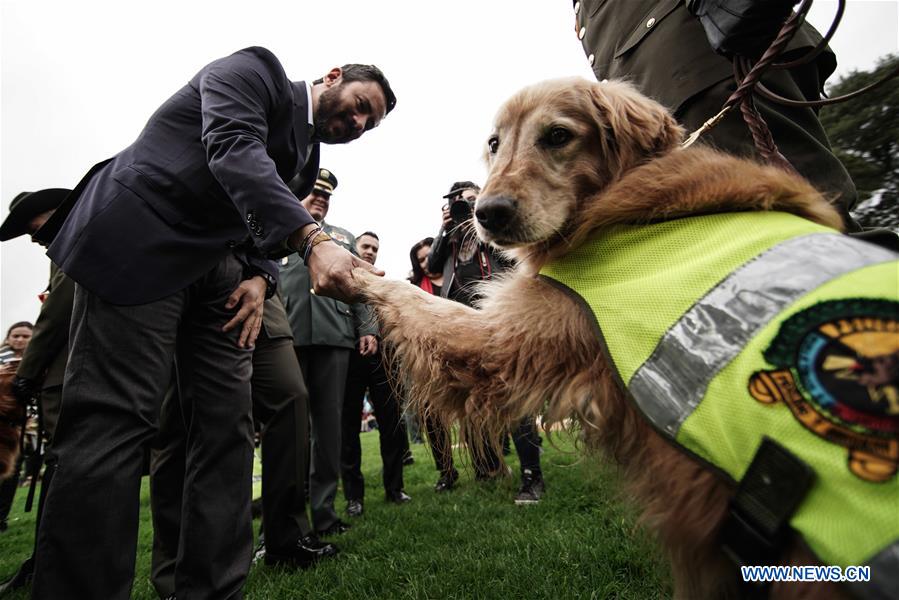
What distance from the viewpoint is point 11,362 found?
427cm

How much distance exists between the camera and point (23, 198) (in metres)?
3.58

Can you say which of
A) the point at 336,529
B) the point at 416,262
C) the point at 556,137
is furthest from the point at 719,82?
the point at 416,262

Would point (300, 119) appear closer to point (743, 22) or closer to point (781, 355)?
point (743, 22)

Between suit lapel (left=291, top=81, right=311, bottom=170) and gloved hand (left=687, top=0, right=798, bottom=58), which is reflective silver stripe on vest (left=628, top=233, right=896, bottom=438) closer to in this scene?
gloved hand (left=687, top=0, right=798, bottom=58)

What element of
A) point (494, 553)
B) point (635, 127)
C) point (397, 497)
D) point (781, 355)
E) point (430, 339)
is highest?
point (635, 127)

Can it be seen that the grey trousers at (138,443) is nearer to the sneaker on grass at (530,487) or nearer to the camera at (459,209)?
the sneaker on grass at (530,487)

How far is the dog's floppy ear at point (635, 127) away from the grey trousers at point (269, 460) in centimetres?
243

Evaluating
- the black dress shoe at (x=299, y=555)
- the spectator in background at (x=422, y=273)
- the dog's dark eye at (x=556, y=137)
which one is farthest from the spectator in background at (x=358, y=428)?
the dog's dark eye at (x=556, y=137)

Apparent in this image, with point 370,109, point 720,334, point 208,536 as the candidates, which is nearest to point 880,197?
point 370,109

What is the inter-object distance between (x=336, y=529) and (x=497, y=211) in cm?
312

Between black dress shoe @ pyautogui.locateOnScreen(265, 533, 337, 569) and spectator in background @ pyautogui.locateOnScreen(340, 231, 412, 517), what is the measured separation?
4.57 feet

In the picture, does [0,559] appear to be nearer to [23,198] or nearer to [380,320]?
[23,198]

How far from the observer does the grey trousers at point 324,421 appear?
12.3 feet

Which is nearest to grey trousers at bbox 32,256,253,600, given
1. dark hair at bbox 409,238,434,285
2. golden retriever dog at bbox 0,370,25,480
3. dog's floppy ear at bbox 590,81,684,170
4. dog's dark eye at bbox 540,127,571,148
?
dog's dark eye at bbox 540,127,571,148
